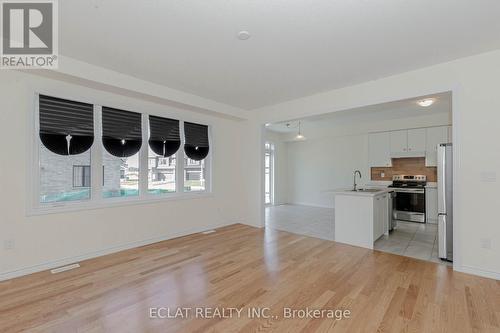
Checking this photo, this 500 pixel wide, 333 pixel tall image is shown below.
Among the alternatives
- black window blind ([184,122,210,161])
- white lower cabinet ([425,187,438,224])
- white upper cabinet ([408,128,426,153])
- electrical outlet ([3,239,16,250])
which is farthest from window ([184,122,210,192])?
white lower cabinet ([425,187,438,224])

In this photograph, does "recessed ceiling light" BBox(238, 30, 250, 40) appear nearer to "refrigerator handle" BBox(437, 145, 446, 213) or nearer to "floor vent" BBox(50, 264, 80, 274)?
"refrigerator handle" BBox(437, 145, 446, 213)

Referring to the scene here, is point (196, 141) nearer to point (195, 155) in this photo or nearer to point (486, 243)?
point (195, 155)

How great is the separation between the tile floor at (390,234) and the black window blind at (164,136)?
9.25 feet

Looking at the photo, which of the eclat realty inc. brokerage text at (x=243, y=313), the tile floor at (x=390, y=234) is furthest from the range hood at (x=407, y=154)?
the eclat realty inc. brokerage text at (x=243, y=313)

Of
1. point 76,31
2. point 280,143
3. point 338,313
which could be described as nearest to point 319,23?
point 76,31

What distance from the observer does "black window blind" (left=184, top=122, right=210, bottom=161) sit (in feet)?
15.8

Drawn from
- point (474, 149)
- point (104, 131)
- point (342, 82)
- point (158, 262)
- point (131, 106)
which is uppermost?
point (342, 82)

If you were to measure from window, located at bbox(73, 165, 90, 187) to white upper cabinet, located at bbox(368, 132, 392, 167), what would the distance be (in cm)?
687

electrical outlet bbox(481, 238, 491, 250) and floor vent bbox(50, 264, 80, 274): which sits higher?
electrical outlet bbox(481, 238, 491, 250)

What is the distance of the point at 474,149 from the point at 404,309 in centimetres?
217

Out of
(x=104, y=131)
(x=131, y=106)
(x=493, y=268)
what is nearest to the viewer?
(x=493, y=268)

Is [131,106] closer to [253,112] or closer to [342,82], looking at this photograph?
[253,112]

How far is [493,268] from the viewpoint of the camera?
280 centimetres

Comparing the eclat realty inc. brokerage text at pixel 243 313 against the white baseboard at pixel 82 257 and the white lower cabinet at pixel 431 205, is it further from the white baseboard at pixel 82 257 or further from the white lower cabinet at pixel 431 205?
the white lower cabinet at pixel 431 205
